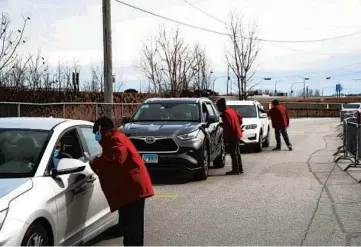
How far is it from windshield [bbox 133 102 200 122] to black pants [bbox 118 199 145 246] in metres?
7.11

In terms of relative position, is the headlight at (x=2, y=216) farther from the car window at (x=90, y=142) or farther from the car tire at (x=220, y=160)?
the car tire at (x=220, y=160)

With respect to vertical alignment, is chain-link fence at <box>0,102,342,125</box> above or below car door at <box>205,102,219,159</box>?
above

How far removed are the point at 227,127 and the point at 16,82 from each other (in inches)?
425

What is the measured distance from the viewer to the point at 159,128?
11211 mm

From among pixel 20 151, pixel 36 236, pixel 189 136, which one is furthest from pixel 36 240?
pixel 189 136

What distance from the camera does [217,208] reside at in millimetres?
8484

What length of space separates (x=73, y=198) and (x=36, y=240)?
2.86ft

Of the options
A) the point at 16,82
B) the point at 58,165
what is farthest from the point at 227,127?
the point at 16,82

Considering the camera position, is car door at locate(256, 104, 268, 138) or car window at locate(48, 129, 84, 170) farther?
car door at locate(256, 104, 268, 138)

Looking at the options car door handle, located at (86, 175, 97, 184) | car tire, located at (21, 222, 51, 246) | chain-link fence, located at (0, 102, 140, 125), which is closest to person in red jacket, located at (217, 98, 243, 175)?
chain-link fence, located at (0, 102, 140, 125)

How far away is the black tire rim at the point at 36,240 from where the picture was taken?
14.4 ft

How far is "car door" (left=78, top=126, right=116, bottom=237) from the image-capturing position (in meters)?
5.88

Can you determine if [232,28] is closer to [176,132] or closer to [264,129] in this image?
[264,129]

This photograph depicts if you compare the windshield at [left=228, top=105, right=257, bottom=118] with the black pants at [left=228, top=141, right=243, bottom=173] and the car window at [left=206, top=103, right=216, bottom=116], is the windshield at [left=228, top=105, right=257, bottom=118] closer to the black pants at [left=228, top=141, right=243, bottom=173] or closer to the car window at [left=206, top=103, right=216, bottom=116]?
the car window at [left=206, top=103, right=216, bottom=116]
